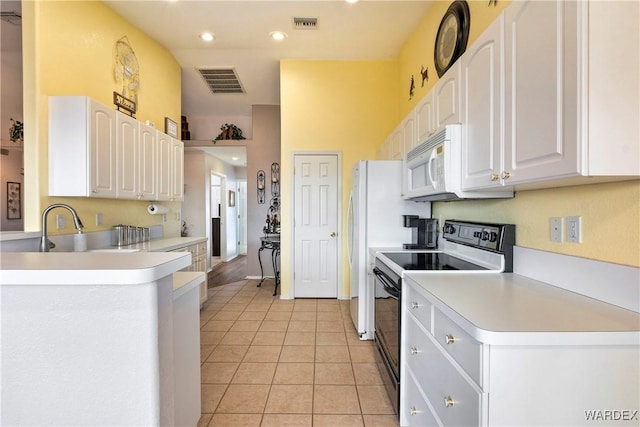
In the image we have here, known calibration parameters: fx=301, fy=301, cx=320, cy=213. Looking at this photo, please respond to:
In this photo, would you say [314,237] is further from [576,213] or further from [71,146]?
[576,213]

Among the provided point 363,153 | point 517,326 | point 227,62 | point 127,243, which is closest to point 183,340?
point 517,326

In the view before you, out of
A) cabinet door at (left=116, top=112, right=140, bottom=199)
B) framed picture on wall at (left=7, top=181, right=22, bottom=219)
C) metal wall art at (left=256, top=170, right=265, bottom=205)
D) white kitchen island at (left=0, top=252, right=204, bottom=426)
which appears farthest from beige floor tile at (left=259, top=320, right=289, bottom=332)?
framed picture on wall at (left=7, top=181, right=22, bottom=219)

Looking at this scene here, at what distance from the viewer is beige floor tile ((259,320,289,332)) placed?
124 inches

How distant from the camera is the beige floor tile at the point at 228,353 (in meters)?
2.52

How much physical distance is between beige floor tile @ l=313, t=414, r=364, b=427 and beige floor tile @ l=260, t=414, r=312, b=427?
0.05 metres

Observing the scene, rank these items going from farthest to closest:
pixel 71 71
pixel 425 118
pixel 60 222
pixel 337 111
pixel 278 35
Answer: pixel 337 111 < pixel 278 35 < pixel 71 71 < pixel 60 222 < pixel 425 118

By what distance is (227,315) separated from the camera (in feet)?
11.7

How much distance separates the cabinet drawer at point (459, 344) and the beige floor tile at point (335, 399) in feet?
3.32

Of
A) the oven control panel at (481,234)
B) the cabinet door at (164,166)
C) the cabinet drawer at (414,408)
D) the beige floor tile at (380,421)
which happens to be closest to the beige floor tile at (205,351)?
Result: the beige floor tile at (380,421)

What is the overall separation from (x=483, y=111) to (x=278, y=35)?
9.41ft

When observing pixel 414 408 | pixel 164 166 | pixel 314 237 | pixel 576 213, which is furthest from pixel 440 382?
pixel 164 166

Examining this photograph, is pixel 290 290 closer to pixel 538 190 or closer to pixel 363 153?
pixel 363 153

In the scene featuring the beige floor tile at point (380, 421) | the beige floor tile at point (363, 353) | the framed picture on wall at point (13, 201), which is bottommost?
the beige floor tile at point (380, 421)

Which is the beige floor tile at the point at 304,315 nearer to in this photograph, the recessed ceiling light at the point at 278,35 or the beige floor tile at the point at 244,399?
the beige floor tile at the point at 244,399
